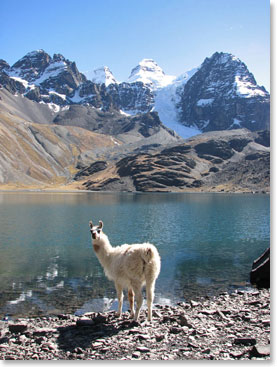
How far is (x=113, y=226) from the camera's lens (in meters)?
61.9

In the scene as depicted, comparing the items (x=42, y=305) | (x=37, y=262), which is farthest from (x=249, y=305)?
(x=37, y=262)

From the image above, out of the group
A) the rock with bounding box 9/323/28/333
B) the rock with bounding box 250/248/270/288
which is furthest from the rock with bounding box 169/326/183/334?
the rock with bounding box 250/248/270/288

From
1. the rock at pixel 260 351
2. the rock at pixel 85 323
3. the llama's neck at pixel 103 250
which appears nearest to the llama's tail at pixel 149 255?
the llama's neck at pixel 103 250

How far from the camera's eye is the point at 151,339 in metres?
10.3

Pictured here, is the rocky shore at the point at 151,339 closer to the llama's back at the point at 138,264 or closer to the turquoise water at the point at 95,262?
the llama's back at the point at 138,264

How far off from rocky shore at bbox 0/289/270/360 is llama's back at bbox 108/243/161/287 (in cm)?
161

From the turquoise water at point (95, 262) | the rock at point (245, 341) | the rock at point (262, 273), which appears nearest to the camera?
the rock at point (245, 341)

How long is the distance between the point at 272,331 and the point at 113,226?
175 feet

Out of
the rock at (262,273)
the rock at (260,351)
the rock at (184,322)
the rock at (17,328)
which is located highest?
the rock at (260,351)

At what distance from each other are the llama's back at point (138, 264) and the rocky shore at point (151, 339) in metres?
1.61

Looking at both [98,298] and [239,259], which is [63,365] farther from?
[239,259]

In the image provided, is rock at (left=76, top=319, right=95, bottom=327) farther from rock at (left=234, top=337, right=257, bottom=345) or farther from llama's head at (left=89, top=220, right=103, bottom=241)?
rock at (left=234, top=337, right=257, bottom=345)

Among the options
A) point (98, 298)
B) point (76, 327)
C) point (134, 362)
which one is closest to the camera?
point (134, 362)

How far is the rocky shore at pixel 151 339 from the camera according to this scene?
905cm
